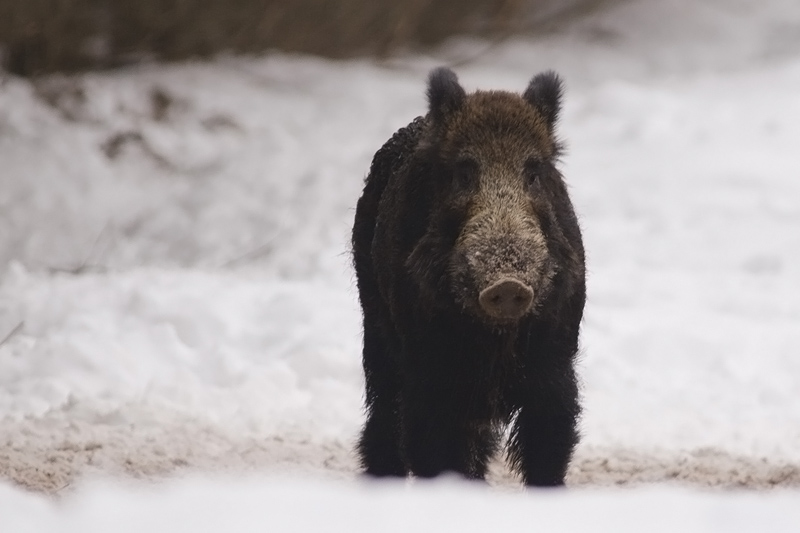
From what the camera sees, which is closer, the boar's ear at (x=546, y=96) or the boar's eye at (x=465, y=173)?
the boar's eye at (x=465, y=173)

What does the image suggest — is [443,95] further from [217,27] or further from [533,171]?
[217,27]

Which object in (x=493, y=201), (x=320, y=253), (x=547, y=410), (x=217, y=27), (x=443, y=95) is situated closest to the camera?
(x=493, y=201)

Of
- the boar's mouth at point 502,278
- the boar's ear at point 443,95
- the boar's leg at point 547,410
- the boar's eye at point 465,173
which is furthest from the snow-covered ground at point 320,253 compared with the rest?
the boar's ear at point 443,95

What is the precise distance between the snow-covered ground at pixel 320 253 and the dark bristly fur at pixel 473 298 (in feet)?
1.05

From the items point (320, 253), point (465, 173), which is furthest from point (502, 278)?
point (320, 253)

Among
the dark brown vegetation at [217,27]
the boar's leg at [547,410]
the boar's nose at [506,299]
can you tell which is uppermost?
the dark brown vegetation at [217,27]

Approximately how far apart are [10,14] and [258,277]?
3455mm

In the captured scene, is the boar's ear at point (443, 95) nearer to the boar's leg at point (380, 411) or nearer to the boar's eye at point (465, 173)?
the boar's eye at point (465, 173)

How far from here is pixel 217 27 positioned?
13.5m

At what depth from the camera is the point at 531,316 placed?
5.02m

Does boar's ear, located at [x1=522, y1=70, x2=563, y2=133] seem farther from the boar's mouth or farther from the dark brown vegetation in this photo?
the dark brown vegetation

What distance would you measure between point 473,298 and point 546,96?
128 centimetres

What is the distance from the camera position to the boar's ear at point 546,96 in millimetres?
5465

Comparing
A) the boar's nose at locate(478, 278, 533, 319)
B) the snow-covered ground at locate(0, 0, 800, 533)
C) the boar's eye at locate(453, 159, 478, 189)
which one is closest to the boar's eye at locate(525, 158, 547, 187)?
the boar's eye at locate(453, 159, 478, 189)
